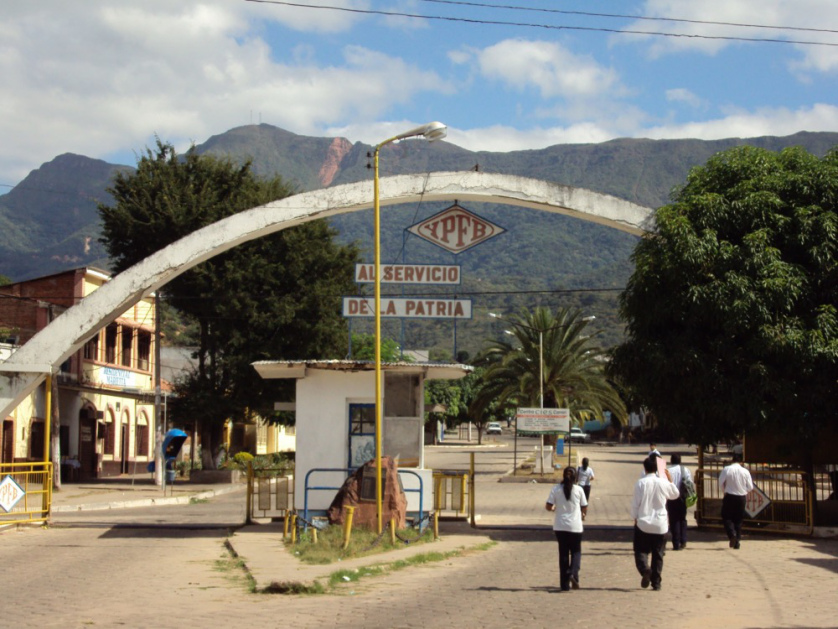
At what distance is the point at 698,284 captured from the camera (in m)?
17.4

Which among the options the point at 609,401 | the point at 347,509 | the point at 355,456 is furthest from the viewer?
the point at 609,401

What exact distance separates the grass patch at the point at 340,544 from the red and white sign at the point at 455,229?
601cm

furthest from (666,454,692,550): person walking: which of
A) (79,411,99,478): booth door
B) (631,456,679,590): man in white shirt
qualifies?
(79,411,99,478): booth door

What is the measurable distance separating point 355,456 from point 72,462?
2351 centimetres

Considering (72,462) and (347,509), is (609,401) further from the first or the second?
(347,509)

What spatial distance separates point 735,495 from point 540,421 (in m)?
21.2

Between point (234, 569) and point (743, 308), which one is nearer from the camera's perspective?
point (234, 569)

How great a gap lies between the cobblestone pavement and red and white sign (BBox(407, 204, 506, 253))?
572 cm

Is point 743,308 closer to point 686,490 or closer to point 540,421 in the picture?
point 686,490

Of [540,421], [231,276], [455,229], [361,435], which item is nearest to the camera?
[361,435]

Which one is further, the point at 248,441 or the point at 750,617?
the point at 248,441

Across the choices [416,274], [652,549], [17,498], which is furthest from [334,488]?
[652,549]

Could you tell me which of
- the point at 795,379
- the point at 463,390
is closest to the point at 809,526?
the point at 795,379

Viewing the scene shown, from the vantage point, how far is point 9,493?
19.1m
